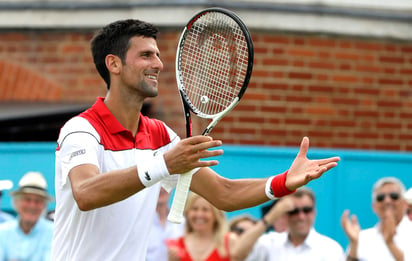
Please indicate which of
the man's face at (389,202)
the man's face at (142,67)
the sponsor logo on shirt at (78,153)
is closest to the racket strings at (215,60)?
the man's face at (142,67)

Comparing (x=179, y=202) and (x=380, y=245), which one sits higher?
(x=179, y=202)

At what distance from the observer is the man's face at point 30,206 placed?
7.64 m

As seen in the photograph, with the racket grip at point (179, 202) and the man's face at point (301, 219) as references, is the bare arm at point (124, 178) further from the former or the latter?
the man's face at point (301, 219)

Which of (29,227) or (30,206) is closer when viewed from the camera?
(29,227)

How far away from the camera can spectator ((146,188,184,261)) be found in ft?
23.8

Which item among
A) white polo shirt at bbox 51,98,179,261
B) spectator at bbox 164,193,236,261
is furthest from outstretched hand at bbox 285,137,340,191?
spectator at bbox 164,193,236,261

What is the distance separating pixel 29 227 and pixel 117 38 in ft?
10.9

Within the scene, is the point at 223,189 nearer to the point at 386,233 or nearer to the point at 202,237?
the point at 202,237

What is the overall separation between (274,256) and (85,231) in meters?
3.05

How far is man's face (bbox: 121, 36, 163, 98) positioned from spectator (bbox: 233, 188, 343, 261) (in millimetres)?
2824

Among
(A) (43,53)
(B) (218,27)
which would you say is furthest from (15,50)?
(B) (218,27)

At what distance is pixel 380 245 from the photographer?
23.2ft

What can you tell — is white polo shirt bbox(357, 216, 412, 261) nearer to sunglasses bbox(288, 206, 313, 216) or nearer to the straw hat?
sunglasses bbox(288, 206, 313, 216)

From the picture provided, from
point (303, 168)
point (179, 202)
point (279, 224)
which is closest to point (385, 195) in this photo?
point (279, 224)
